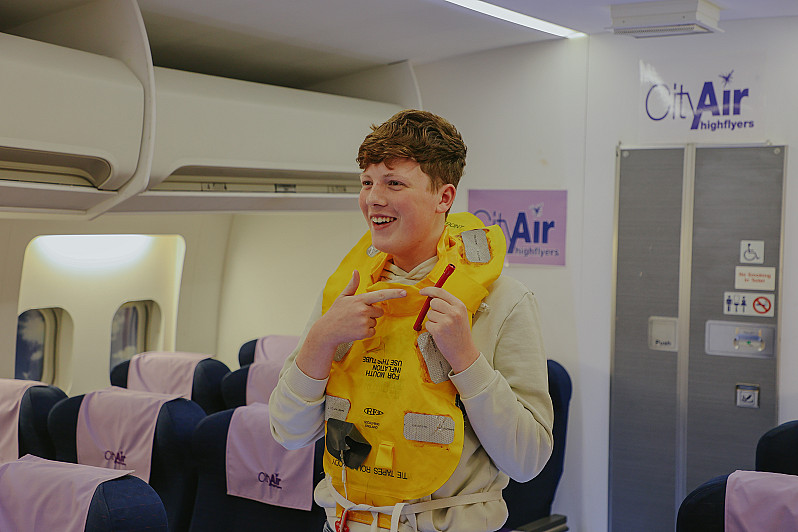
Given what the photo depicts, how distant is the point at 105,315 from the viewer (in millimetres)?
5383

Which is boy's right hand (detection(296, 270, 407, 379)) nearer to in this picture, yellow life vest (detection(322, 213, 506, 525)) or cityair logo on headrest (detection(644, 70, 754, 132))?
yellow life vest (detection(322, 213, 506, 525))

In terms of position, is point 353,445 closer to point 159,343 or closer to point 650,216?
point 650,216

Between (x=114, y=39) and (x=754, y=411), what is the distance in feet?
11.9

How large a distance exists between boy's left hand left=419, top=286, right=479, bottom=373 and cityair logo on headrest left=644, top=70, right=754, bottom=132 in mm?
3225

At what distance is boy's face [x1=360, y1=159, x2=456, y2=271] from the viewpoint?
1.75 m

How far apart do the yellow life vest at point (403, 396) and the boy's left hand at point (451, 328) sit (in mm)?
92

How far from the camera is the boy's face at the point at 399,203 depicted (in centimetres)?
175

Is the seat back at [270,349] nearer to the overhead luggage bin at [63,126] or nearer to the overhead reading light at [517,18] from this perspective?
the overhead luggage bin at [63,126]

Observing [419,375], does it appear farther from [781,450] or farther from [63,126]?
[63,126]

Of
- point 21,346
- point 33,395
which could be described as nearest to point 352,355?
point 33,395

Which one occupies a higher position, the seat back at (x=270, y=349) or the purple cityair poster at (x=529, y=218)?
the purple cityair poster at (x=529, y=218)

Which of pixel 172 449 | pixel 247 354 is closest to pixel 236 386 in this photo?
pixel 247 354

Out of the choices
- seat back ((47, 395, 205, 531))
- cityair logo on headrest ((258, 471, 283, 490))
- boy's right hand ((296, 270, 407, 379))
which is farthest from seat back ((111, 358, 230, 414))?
boy's right hand ((296, 270, 407, 379))

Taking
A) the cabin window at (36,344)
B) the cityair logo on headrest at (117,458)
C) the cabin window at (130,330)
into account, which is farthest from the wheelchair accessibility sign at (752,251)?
the cabin window at (36,344)
